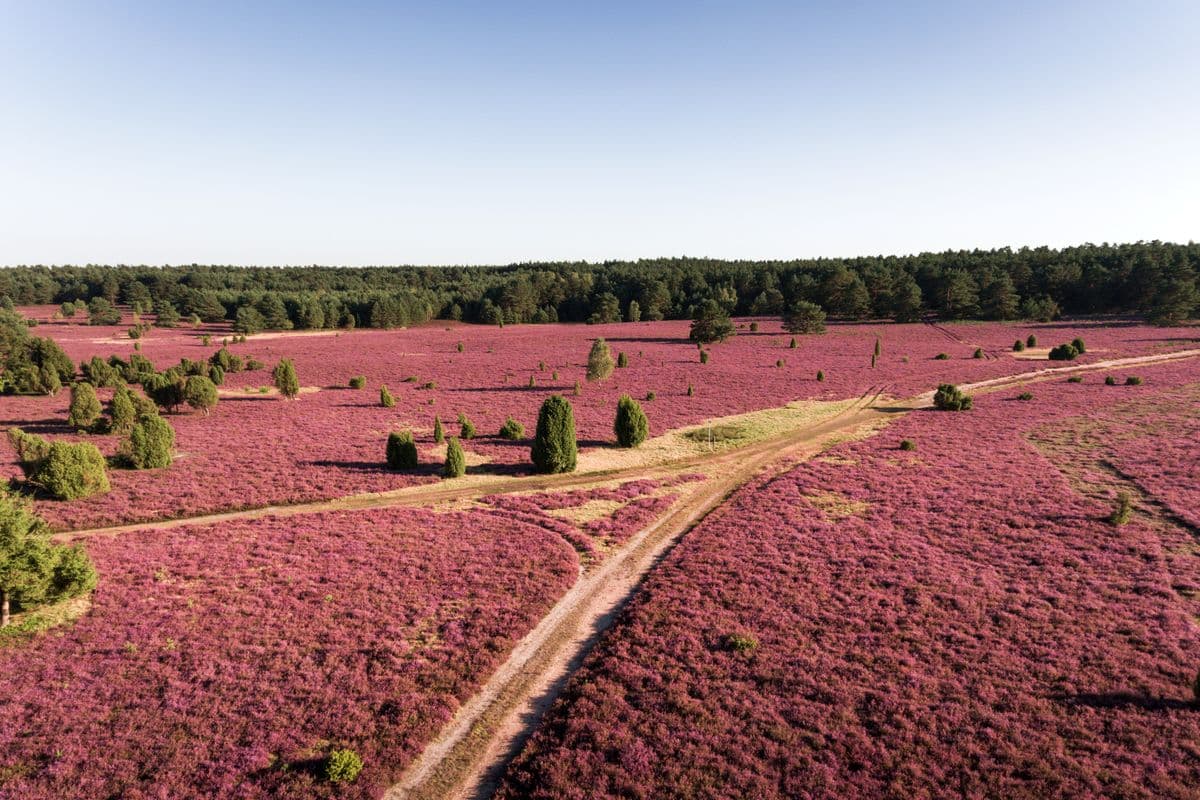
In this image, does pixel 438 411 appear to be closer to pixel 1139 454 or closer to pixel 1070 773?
pixel 1070 773

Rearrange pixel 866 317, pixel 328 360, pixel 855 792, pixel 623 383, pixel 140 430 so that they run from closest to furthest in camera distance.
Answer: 1. pixel 855 792
2. pixel 140 430
3. pixel 623 383
4. pixel 328 360
5. pixel 866 317

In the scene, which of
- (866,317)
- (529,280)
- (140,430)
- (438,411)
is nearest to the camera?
(140,430)

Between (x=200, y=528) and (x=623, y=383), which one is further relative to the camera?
(x=623, y=383)

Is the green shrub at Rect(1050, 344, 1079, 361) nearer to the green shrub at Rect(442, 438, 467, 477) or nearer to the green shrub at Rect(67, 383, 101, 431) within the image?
the green shrub at Rect(442, 438, 467, 477)

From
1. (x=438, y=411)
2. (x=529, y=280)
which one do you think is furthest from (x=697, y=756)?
(x=529, y=280)

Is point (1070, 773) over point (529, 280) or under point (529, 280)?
under

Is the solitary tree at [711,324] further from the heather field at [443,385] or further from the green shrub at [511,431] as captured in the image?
the green shrub at [511,431]
